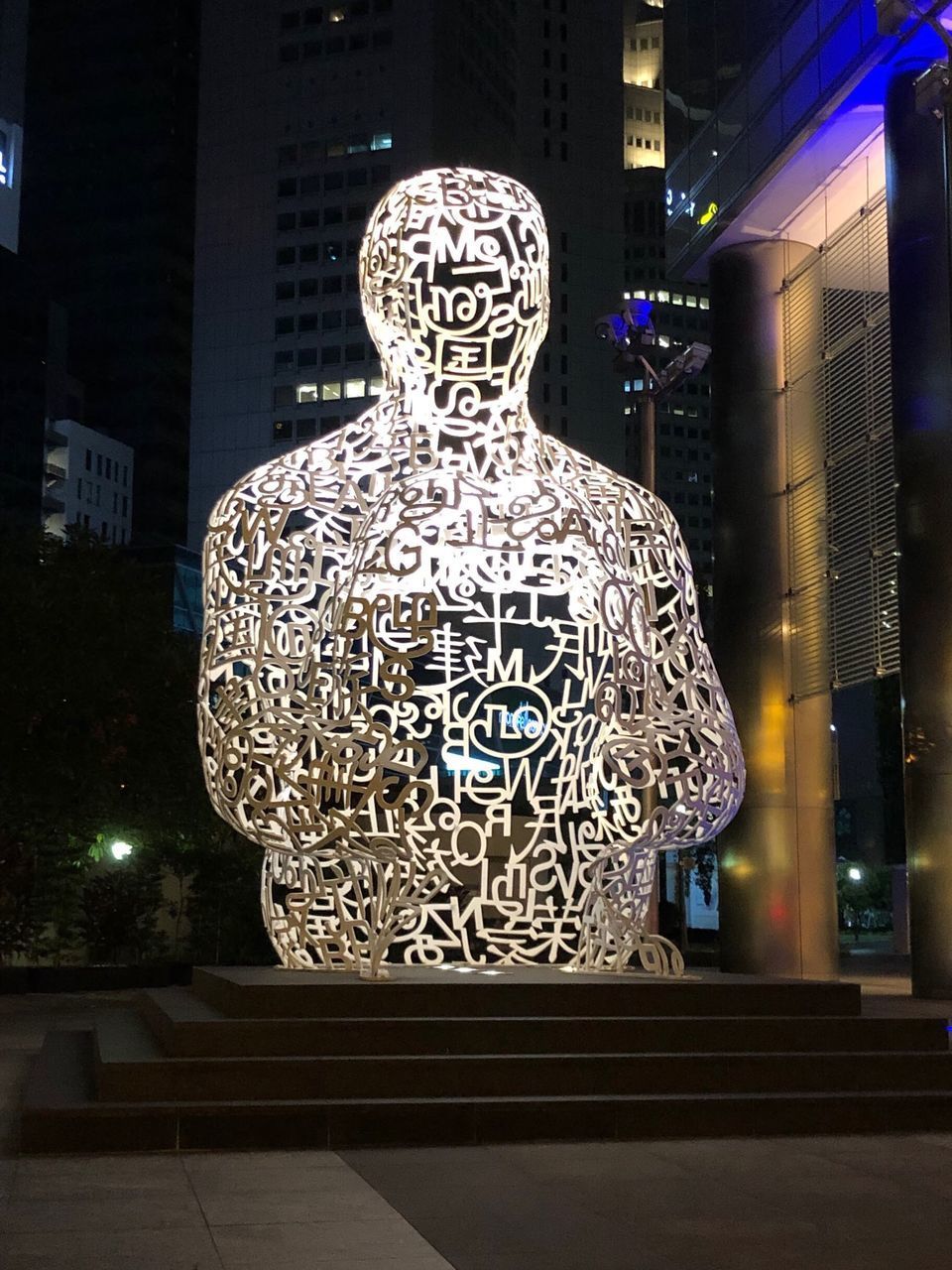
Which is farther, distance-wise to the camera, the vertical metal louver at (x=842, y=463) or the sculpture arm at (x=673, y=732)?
the vertical metal louver at (x=842, y=463)

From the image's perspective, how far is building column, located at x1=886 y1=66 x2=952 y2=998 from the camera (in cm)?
1514

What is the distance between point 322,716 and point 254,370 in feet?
280

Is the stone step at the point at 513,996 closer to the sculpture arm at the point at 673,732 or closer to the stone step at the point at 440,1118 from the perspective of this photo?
the stone step at the point at 440,1118

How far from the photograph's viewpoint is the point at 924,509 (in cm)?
1550

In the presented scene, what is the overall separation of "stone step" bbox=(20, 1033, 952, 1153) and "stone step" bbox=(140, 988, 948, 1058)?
1.09 feet

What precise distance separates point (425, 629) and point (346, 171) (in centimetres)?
8737

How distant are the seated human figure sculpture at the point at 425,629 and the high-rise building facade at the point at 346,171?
78315mm

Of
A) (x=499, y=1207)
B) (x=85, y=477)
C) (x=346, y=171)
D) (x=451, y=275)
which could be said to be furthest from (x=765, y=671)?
(x=346, y=171)

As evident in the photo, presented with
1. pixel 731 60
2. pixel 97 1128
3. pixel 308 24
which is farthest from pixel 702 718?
pixel 308 24

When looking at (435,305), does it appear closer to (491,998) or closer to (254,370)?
(491,998)

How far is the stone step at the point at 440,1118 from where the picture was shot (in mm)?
7301

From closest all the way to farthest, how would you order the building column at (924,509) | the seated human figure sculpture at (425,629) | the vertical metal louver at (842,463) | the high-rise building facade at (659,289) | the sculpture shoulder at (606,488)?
the seated human figure sculpture at (425,629) < the sculpture shoulder at (606,488) < the building column at (924,509) < the vertical metal louver at (842,463) < the high-rise building facade at (659,289)

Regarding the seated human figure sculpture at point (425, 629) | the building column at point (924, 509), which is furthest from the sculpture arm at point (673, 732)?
the building column at point (924, 509)

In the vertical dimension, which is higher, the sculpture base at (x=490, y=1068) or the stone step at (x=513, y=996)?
the stone step at (x=513, y=996)
